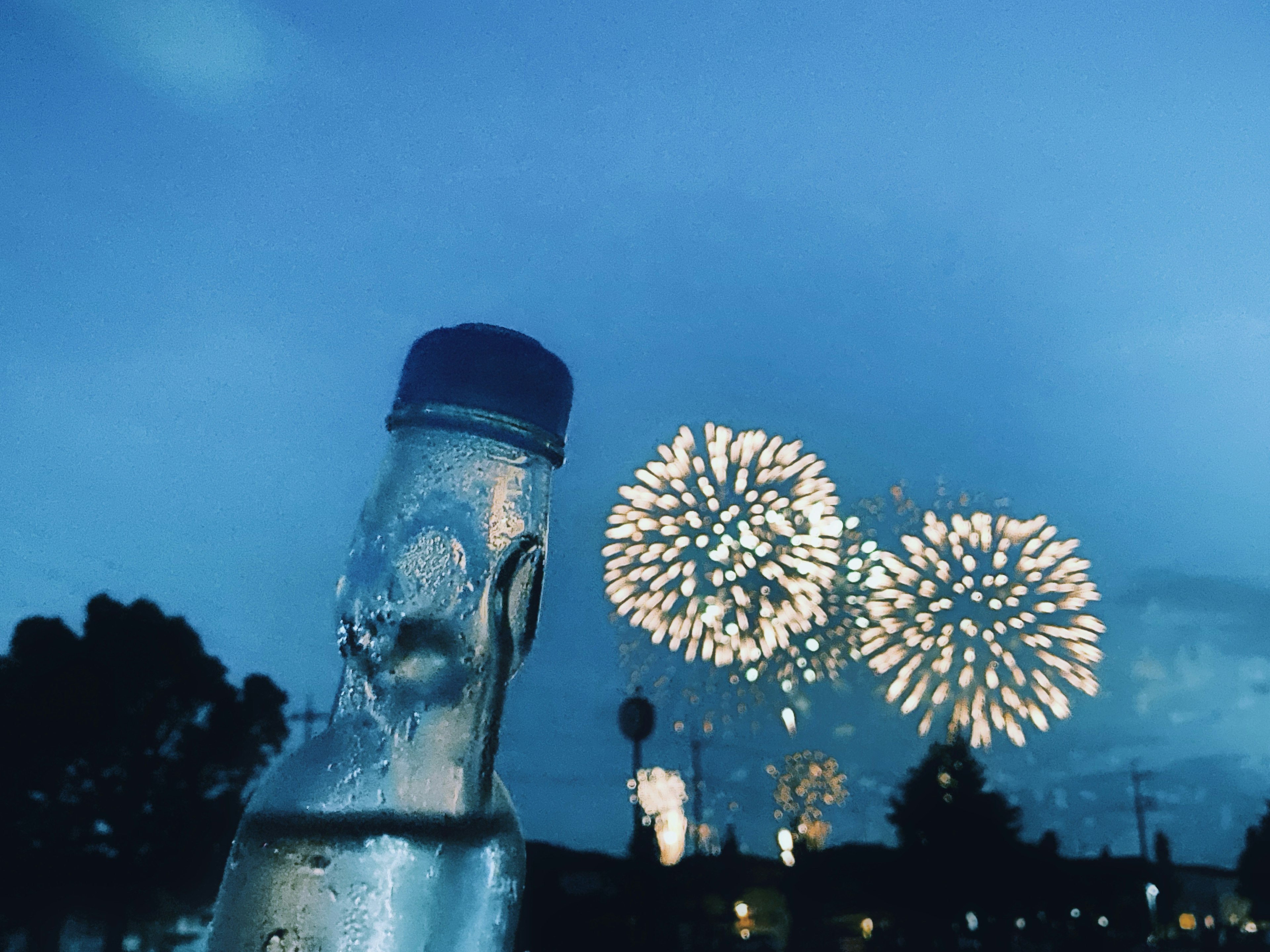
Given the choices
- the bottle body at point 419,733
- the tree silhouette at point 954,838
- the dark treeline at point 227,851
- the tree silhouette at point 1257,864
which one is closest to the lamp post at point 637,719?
the dark treeline at point 227,851

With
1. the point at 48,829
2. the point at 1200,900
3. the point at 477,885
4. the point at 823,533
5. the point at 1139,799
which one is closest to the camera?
the point at 477,885

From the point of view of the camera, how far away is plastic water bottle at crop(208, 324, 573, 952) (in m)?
1.32

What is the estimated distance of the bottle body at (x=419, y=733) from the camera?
1297mm

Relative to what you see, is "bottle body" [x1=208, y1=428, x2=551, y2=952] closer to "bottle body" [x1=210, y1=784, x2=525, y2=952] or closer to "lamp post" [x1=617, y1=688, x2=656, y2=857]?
"bottle body" [x1=210, y1=784, x2=525, y2=952]

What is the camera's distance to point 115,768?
2834cm

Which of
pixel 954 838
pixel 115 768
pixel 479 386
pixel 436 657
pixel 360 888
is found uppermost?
pixel 954 838

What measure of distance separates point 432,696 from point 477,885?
0.25m

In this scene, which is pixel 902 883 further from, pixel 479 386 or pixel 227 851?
pixel 479 386

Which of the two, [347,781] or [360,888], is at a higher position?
[347,781]

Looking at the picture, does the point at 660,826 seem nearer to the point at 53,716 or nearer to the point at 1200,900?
the point at 53,716

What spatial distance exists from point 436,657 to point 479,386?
0.37m

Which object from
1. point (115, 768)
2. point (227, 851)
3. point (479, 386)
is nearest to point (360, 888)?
point (479, 386)

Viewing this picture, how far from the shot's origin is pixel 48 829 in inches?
1072

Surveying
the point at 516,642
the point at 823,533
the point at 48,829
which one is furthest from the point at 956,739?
the point at 516,642
